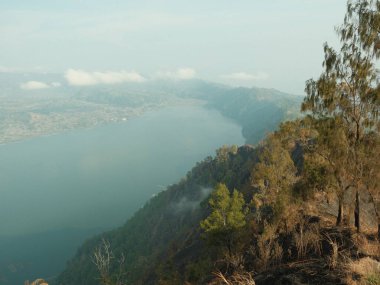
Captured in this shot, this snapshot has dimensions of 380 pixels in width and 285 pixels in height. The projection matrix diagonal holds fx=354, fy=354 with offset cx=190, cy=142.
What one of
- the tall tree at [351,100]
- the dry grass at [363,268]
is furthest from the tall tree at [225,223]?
the dry grass at [363,268]

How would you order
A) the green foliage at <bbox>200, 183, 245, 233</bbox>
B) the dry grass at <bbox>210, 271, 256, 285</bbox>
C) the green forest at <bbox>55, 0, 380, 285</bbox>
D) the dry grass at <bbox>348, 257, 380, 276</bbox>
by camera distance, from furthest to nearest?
the green foliage at <bbox>200, 183, 245, 233</bbox>
the green forest at <bbox>55, 0, 380, 285</bbox>
the dry grass at <bbox>348, 257, 380, 276</bbox>
the dry grass at <bbox>210, 271, 256, 285</bbox>

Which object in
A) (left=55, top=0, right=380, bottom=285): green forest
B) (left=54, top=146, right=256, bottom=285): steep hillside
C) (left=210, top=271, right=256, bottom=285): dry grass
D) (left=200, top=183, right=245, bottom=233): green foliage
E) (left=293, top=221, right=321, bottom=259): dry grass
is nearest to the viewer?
(left=210, top=271, right=256, bottom=285): dry grass

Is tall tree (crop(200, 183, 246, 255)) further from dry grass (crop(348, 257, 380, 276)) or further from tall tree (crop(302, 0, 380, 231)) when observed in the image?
dry grass (crop(348, 257, 380, 276))

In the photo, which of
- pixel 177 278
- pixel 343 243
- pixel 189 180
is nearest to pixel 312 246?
pixel 343 243

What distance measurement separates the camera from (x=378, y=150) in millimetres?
23422

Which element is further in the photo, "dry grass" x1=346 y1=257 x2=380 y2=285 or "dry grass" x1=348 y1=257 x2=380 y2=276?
"dry grass" x1=348 y1=257 x2=380 y2=276

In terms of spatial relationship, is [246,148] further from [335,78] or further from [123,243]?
[335,78]

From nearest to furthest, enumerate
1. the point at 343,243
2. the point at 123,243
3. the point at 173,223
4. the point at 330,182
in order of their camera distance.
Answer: the point at 343,243
the point at 330,182
the point at 173,223
the point at 123,243

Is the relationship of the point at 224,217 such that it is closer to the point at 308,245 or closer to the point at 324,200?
the point at 324,200

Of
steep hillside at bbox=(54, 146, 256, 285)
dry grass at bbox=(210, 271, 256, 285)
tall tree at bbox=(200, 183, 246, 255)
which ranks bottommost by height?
steep hillside at bbox=(54, 146, 256, 285)

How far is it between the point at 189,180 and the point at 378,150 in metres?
167

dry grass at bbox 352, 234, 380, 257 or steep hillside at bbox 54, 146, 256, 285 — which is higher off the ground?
dry grass at bbox 352, 234, 380, 257

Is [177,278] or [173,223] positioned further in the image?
[173,223]

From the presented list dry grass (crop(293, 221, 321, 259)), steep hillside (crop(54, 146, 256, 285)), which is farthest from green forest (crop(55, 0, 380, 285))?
steep hillside (crop(54, 146, 256, 285))
